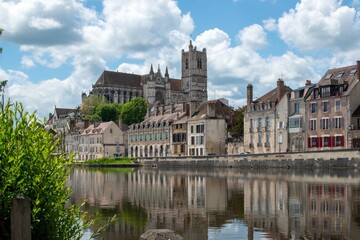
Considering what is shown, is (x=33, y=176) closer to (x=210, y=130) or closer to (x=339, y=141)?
(x=339, y=141)

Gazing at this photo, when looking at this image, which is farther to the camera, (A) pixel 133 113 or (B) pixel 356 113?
(A) pixel 133 113

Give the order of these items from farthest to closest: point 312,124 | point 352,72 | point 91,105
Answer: point 91,105, point 312,124, point 352,72

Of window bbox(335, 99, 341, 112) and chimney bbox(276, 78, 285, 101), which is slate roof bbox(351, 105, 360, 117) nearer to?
window bbox(335, 99, 341, 112)

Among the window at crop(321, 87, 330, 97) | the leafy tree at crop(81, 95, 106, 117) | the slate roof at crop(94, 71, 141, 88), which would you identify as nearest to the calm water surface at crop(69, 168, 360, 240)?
the window at crop(321, 87, 330, 97)

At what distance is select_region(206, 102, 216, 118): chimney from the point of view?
89938 millimetres

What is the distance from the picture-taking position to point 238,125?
298ft

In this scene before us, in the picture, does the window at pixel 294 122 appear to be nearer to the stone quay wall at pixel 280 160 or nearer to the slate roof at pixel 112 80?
the stone quay wall at pixel 280 160

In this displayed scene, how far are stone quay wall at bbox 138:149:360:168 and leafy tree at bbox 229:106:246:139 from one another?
12691 mm

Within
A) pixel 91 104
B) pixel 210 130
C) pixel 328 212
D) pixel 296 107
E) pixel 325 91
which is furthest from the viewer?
pixel 91 104

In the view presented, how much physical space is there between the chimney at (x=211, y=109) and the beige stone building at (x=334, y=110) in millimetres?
21968

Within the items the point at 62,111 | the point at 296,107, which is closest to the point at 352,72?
the point at 296,107

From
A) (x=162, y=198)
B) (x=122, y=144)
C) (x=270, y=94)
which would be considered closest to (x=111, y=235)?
(x=162, y=198)

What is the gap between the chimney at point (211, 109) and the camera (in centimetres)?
8994

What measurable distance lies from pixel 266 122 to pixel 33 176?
242ft
